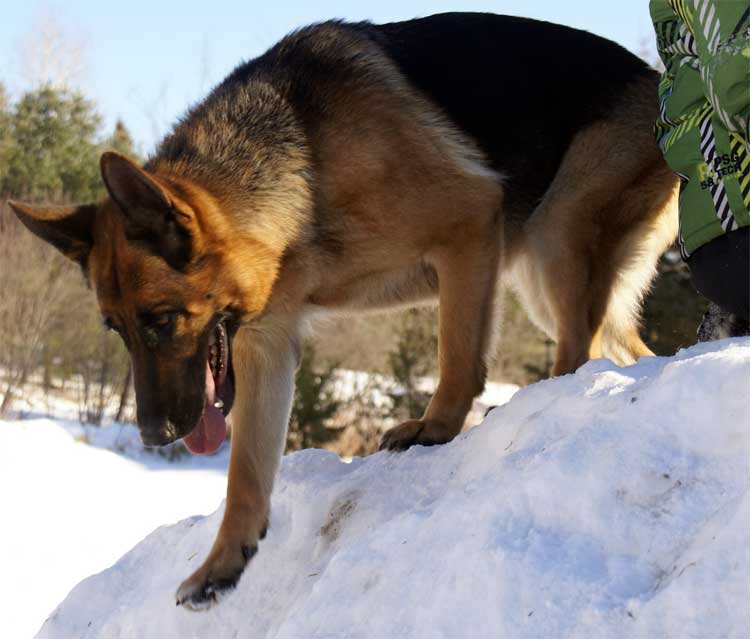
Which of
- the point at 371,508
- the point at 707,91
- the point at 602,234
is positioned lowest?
the point at 371,508

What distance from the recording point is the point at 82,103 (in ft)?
82.4

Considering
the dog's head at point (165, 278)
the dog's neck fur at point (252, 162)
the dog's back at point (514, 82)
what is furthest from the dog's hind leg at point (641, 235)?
the dog's head at point (165, 278)

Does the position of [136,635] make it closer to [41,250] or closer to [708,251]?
[708,251]

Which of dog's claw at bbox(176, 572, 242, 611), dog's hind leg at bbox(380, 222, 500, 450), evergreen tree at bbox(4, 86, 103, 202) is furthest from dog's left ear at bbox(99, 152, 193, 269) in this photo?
evergreen tree at bbox(4, 86, 103, 202)

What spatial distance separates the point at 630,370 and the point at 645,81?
1737 mm

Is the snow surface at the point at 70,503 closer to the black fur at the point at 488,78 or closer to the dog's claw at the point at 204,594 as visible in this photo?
the dog's claw at the point at 204,594

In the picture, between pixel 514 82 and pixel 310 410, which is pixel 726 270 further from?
pixel 310 410

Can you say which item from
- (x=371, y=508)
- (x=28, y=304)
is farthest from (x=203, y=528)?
(x=28, y=304)

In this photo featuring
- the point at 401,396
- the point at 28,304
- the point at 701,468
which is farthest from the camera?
the point at 28,304

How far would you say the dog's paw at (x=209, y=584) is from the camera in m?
3.13

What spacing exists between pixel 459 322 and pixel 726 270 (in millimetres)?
1032

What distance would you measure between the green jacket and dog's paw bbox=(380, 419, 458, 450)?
3.55 feet

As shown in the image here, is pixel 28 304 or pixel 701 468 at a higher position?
pixel 701 468

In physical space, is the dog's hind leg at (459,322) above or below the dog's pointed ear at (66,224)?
below
